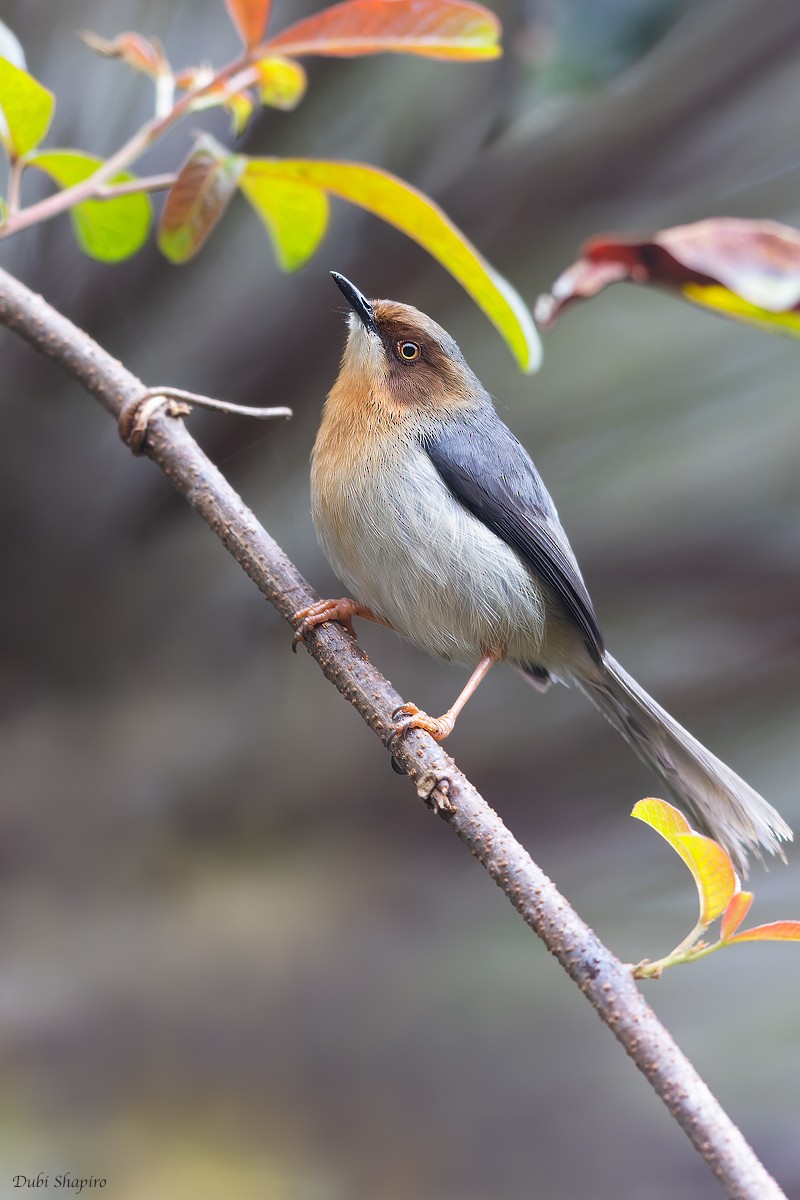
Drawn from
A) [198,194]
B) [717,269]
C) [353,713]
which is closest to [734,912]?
[717,269]

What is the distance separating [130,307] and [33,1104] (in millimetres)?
1749

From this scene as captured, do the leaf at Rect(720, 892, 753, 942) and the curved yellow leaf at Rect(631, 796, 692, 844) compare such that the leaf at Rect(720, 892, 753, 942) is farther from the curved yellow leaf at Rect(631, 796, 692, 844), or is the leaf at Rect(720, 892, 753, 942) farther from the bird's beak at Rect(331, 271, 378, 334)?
the bird's beak at Rect(331, 271, 378, 334)

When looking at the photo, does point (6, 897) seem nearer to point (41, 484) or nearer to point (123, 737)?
point (123, 737)

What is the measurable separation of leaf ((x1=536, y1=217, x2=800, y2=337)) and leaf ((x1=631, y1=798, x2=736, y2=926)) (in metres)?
0.40

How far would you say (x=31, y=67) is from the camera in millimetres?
2164

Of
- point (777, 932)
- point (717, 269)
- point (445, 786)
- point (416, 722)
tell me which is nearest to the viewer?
point (717, 269)

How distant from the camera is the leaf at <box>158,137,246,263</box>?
3.67ft

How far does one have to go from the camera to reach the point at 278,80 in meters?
1.17

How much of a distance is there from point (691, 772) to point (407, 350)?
852 millimetres

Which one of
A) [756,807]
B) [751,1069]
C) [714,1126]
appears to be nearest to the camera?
[714,1126]

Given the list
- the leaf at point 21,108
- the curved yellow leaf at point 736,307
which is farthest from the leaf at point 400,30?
the curved yellow leaf at point 736,307

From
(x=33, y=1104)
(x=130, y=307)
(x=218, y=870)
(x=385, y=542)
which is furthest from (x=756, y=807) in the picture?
(x=130, y=307)

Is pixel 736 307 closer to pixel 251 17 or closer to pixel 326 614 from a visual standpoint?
pixel 326 614

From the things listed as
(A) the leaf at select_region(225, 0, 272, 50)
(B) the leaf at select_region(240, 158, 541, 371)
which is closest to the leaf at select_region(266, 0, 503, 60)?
(A) the leaf at select_region(225, 0, 272, 50)
